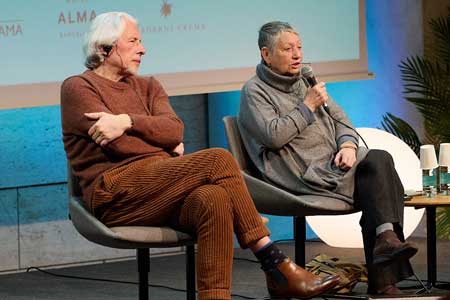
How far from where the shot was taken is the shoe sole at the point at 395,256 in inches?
181

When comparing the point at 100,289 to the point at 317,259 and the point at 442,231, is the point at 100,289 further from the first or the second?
the point at 442,231

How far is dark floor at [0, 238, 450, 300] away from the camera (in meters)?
5.48

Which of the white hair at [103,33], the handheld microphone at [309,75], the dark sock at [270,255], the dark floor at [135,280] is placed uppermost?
the white hair at [103,33]

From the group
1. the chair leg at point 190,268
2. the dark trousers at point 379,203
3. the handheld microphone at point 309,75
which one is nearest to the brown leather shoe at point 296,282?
the chair leg at point 190,268

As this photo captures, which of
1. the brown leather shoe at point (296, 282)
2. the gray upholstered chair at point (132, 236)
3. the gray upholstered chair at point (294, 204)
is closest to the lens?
the gray upholstered chair at point (132, 236)

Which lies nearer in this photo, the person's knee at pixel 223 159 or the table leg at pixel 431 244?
the person's knee at pixel 223 159

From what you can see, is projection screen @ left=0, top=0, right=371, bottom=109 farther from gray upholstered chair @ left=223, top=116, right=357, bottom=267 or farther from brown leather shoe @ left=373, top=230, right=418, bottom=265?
brown leather shoe @ left=373, top=230, right=418, bottom=265

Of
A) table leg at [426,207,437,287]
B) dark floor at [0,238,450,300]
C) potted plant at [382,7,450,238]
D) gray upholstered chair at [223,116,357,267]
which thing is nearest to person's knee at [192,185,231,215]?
gray upholstered chair at [223,116,357,267]

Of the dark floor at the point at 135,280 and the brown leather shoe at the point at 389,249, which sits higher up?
the brown leather shoe at the point at 389,249

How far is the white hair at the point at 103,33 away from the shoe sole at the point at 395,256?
1378 millimetres

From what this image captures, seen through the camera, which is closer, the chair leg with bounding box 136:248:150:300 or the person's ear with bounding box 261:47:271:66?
the chair leg with bounding box 136:248:150:300

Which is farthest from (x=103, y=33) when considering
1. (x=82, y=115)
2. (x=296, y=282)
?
(x=296, y=282)

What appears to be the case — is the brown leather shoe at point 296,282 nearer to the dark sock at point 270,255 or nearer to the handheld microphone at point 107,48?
the dark sock at point 270,255

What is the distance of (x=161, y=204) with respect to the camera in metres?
4.22
